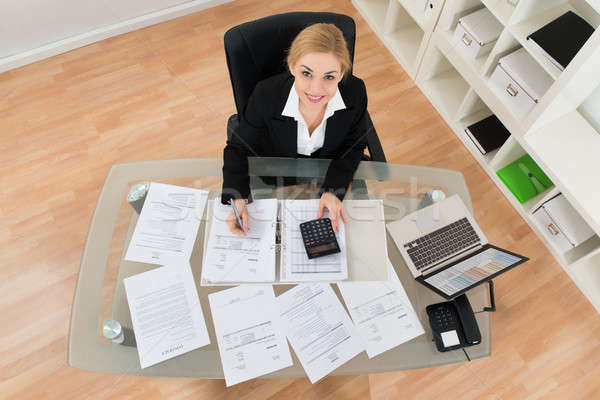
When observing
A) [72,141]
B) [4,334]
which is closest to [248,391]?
[4,334]

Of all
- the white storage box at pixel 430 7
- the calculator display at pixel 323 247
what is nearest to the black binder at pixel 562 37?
the white storage box at pixel 430 7

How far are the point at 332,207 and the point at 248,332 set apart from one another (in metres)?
0.49

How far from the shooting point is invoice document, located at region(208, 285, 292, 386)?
121 centimetres

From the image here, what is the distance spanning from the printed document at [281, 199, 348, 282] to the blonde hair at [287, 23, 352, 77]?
0.53 metres

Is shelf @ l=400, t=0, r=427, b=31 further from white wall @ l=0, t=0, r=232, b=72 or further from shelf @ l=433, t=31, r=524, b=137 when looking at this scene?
white wall @ l=0, t=0, r=232, b=72

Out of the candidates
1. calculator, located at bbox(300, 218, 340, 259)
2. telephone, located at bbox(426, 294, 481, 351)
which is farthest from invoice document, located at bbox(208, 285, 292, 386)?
telephone, located at bbox(426, 294, 481, 351)

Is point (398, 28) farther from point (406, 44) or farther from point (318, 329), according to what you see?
point (318, 329)

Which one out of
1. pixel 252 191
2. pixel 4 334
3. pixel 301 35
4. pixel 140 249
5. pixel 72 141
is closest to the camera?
pixel 301 35

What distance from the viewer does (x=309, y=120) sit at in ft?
4.94

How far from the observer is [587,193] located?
5.84 feet

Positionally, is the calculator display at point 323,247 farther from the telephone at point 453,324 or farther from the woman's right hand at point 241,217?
the telephone at point 453,324

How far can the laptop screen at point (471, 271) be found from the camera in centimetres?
117

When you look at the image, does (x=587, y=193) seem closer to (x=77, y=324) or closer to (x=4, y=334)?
(x=77, y=324)

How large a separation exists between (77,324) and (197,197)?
53 cm
